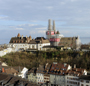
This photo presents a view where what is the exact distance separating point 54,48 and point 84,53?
8351mm

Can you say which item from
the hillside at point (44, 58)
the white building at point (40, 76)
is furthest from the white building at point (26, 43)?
the white building at point (40, 76)

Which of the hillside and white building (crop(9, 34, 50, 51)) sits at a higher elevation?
white building (crop(9, 34, 50, 51))

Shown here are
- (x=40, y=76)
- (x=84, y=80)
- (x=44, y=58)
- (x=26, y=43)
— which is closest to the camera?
(x=84, y=80)

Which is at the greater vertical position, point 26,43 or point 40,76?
point 26,43

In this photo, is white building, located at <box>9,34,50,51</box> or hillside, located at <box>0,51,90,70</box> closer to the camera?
hillside, located at <box>0,51,90,70</box>

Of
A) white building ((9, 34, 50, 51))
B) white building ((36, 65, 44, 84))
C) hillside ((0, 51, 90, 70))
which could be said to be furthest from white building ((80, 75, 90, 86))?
white building ((9, 34, 50, 51))

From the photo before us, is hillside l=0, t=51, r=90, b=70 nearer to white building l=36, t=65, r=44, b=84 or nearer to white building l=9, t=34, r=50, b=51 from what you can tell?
white building l=9, t=34, r=50, b=51

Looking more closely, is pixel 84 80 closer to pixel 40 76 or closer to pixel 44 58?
pixel 40 76

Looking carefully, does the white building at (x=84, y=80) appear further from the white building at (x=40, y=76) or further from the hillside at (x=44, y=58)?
the hillside at (x=44, y=58)

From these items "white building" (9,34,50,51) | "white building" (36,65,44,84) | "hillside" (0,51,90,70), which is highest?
"white building" (9,34,50,51)

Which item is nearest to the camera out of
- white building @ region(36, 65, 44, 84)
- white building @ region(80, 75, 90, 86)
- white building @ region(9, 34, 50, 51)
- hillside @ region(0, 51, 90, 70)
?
white building @ region(80, 75, 90, 86)

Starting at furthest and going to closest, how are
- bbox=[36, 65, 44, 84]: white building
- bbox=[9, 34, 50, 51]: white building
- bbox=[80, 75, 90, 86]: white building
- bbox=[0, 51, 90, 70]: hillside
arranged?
bbox=[9, 34, 50, 51]: white building < bbox=[0, 51, 90, 70]: hillside < bbox=[36, 65, 44, 84]: white building < bbox=[80, 75, 90, 86]: white building

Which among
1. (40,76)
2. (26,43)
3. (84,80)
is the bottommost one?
(40,76)

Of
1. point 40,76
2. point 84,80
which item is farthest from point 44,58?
point 84,80
